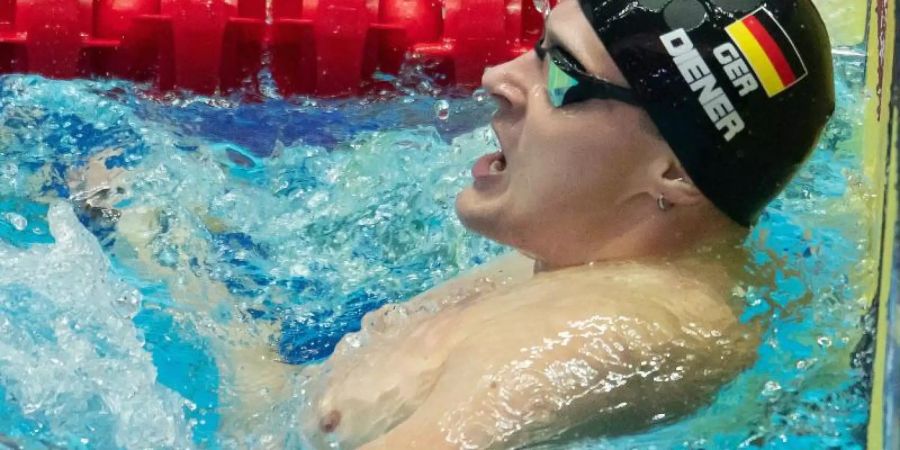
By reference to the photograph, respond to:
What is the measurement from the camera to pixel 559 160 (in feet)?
4.88

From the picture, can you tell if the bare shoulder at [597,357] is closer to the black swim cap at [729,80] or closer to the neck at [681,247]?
the neck at [681,247]

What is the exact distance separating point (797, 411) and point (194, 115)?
71.2 inches

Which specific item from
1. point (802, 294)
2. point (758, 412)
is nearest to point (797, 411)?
point (758, 412)

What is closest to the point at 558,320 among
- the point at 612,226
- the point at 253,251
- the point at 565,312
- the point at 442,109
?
the point at 565,312

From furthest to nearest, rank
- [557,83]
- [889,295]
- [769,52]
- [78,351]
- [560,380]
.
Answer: [78,351] < [557,83] < [769,52] < [560,380] < [889,295]

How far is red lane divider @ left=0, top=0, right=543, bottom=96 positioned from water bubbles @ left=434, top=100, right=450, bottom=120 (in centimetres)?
7

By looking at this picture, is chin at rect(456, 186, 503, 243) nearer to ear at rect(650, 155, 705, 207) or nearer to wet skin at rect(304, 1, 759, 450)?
wet skin at rect(304, 1, 759, 450)

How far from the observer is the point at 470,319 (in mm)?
1460

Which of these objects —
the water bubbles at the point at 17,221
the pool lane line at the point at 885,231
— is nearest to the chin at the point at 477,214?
the pool lane line at the point at 885,231

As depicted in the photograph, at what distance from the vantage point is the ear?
1.44 metres

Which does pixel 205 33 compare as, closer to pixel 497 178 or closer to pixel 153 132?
pixel 153 132

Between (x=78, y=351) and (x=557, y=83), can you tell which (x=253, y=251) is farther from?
(x=557, y=83)

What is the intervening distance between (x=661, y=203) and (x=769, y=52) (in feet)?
0.76

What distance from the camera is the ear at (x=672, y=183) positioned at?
1437mm
